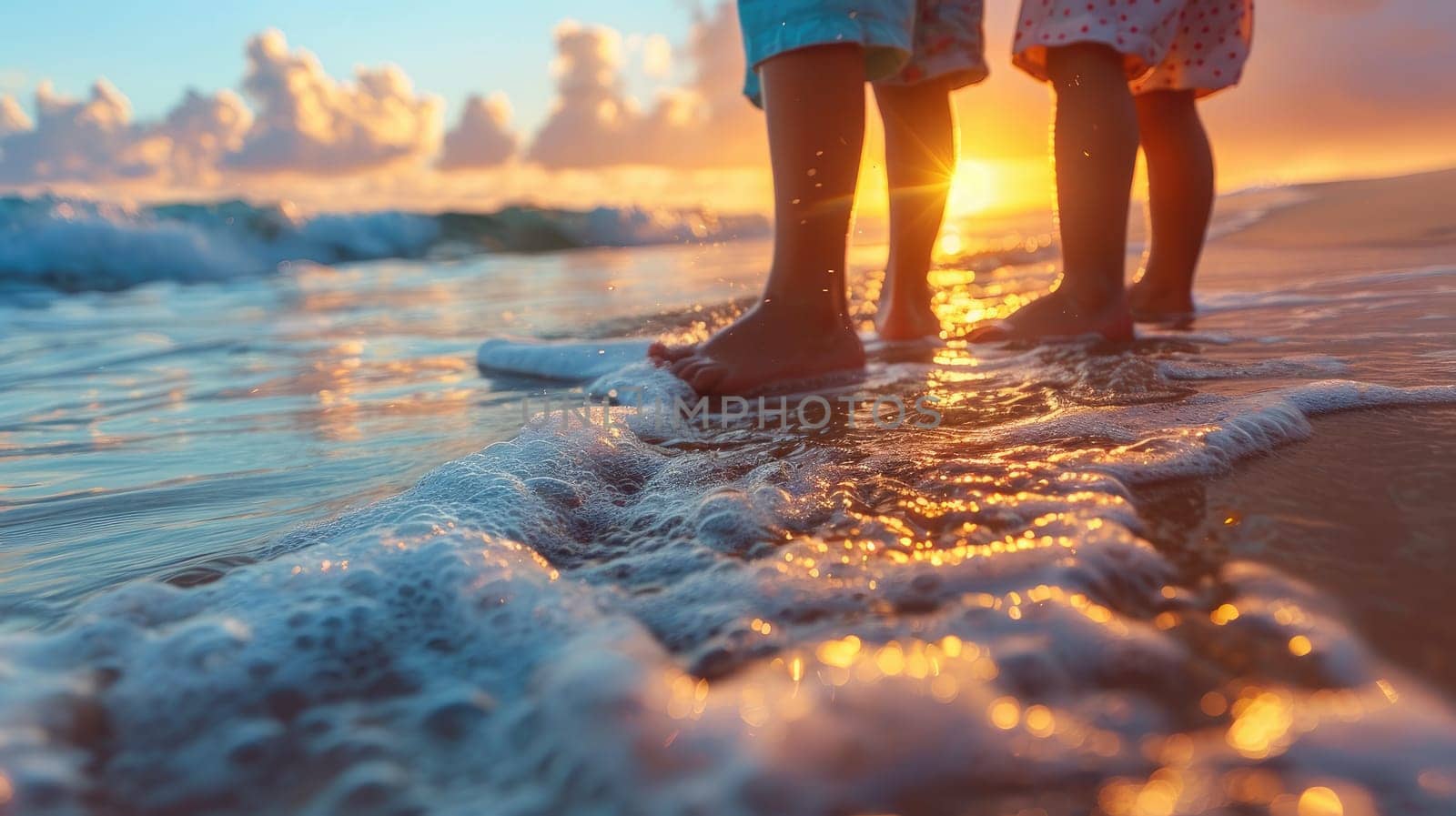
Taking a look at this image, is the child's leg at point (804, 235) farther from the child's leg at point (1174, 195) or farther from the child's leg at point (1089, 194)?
the child's leg at point (1174, 195)

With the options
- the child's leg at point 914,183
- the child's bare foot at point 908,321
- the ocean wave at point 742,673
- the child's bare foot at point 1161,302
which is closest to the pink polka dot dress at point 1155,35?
the child's leg at point 914,183

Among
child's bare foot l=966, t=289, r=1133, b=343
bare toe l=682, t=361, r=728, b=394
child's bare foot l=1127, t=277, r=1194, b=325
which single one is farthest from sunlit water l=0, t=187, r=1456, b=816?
child's bare foot l=1127, t=277, r=1194, b=325

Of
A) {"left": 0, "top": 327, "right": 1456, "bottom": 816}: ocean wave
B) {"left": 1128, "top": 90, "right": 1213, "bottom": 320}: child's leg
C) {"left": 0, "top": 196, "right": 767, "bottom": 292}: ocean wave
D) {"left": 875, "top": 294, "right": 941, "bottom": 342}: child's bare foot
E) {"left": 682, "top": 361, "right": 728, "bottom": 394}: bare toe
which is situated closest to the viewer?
{"left": 0, "top": 327, "right": 1456, "bottom": 816}: ocean wave

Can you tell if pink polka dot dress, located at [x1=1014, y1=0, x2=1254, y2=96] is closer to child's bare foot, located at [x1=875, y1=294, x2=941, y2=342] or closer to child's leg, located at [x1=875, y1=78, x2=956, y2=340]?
child's leg, located at [x1=875, y1=78, x2=956, y2=340]

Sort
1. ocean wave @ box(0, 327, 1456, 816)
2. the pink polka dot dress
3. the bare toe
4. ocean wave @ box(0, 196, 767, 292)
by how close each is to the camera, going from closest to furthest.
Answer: ocean wave @ box(0, 327, 1456, 816) < the bare toe < the pink polka dot dress < ocean wave @ box(0, 196, 767, 292)

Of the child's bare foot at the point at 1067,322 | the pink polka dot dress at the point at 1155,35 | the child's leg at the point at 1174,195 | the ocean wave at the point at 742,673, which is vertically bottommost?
the ocean wave at the point at 742,673

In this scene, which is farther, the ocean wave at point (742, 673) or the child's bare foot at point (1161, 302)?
the child's bare foot at point (1161, 302)

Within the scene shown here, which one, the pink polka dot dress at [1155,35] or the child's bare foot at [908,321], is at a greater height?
the pink polka dot dress at [1155,35]

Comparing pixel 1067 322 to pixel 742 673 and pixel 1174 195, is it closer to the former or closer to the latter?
pixel 1174 195

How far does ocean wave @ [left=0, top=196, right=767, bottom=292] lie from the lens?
10.4 metres

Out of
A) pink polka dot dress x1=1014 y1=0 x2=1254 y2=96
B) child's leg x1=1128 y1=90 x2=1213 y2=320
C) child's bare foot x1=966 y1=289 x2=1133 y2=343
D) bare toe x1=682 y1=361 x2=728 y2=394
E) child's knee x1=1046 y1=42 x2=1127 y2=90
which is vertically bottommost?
bare toe x1=682 y1=361 x2=728 y2=394

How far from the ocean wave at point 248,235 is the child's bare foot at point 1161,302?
9.58 metres

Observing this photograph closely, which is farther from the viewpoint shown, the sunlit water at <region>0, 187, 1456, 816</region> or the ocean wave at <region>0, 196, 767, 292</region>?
the ocean wave at <region>0, 196, 767, 292</region>

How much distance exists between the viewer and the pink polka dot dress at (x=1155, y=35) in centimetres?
215
